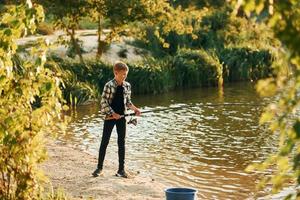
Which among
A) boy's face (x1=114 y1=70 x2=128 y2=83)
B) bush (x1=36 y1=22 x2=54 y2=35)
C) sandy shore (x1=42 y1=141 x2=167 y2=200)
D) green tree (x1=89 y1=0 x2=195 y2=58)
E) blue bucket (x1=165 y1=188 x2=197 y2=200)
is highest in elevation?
green tree (x1=89 y1=0 x2=195 y2=58)

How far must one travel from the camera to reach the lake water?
38.7 feet

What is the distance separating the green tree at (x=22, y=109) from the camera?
676cm

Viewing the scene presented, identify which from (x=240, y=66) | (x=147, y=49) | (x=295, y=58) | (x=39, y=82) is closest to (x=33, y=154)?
(x=39, y=82)

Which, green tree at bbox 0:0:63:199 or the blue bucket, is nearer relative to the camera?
green tree at bbox 0:0:63:199

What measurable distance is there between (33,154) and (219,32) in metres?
26.4

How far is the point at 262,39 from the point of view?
31.3 meters

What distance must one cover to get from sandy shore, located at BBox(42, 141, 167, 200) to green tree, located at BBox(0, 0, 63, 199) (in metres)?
2.83

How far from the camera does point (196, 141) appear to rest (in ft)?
51.1

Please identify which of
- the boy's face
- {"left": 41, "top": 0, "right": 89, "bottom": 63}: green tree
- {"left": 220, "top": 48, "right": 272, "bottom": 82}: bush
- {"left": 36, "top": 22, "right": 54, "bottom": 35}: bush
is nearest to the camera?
the boy's face

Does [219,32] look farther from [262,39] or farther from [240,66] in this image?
[240,66]

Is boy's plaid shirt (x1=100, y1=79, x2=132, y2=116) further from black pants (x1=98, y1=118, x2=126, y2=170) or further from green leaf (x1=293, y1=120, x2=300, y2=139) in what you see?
green leaf (x1=293, y1=120, x2=300, y2=139)

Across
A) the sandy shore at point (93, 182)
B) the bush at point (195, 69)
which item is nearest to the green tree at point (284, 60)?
the sandy shore at point (93, 182)

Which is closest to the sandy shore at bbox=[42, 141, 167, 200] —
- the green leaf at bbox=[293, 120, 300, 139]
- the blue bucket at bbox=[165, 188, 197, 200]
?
the blue bucket at bbox=[165, 188, 197, 200]

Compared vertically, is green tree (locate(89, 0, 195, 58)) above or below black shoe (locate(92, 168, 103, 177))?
above
